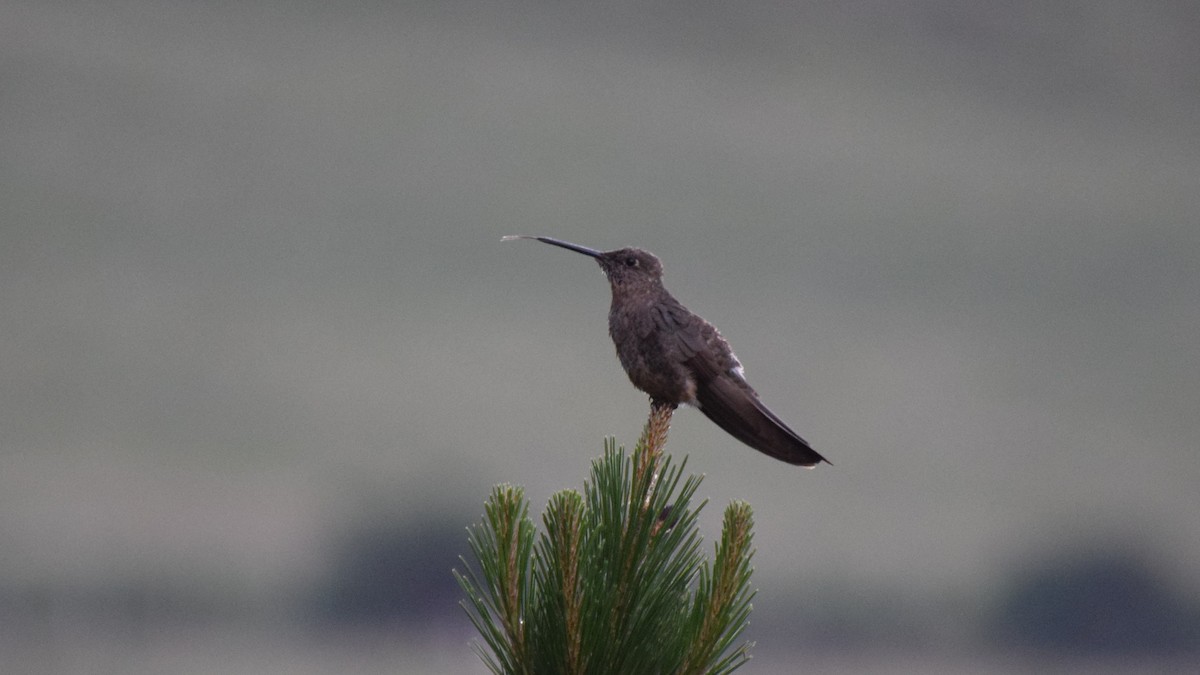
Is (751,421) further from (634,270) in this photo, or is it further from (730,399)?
(634,270)

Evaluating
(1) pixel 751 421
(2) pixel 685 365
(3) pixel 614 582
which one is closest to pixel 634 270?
(2) pixel 685 365

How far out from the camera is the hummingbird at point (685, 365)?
7.07ft

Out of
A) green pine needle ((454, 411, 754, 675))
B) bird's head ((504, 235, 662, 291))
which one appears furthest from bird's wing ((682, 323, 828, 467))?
green pine needle ((454, 411, 754, 675))

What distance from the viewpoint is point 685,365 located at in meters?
2.17

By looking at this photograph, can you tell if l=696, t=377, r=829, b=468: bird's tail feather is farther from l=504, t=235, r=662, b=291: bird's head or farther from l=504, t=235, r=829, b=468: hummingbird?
l=504, t=235, r=662, b=291: bird's head

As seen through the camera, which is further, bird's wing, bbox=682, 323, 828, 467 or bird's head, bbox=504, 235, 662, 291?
bird's head, bbox=504, 235, 662, 291

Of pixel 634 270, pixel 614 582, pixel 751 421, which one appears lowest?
pixel 614 582

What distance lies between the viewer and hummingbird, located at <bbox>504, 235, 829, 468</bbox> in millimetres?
2154

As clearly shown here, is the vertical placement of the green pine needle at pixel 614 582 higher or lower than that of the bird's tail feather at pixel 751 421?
lower

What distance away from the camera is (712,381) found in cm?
218

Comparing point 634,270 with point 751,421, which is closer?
point 751,421

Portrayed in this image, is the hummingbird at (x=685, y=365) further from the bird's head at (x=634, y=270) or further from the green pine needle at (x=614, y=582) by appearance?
the green pine needle at (x=614, y=582)

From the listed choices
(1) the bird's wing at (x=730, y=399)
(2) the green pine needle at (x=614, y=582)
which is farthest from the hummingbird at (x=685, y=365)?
(2) the green pine needle at (x=614, y=582)

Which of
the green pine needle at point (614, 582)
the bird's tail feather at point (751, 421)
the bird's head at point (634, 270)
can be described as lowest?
the green pine needle at point (614, 582)
